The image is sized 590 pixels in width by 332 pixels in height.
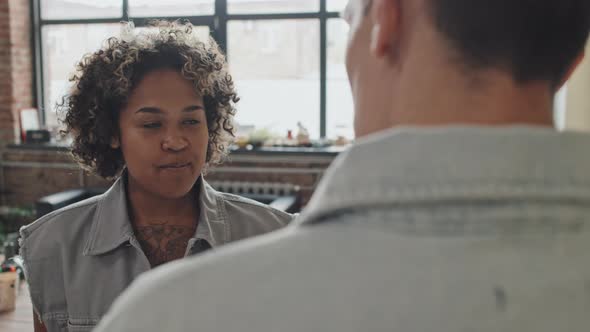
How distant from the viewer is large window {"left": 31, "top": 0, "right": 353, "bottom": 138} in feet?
20.0

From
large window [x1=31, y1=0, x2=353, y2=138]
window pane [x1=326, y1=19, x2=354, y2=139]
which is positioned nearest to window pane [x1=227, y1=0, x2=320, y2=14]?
large window [x1=31, y1=0, x2=353, y2=138]

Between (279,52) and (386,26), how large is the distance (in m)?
5.82

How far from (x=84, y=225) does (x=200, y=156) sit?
373 mm

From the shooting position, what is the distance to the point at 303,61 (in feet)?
20.3

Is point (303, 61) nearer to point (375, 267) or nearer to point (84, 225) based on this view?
point (84, 225)

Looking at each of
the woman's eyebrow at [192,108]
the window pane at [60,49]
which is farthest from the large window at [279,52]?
the woman's eyebrow at [192,108]

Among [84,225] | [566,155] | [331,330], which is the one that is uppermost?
[566,155]

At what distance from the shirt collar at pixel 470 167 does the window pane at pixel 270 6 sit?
5.85 meters

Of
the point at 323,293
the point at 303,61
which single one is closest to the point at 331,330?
the point at 323,293

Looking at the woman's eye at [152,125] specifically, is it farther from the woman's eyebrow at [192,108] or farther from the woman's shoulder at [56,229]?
the woman's shoulder at [56,229]

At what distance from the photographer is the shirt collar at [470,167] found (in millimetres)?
439

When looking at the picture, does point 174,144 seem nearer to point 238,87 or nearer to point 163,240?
point 163,240

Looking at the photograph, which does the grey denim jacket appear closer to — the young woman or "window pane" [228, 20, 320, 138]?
the young woman

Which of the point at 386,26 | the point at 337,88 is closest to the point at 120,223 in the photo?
the point at 386,26
